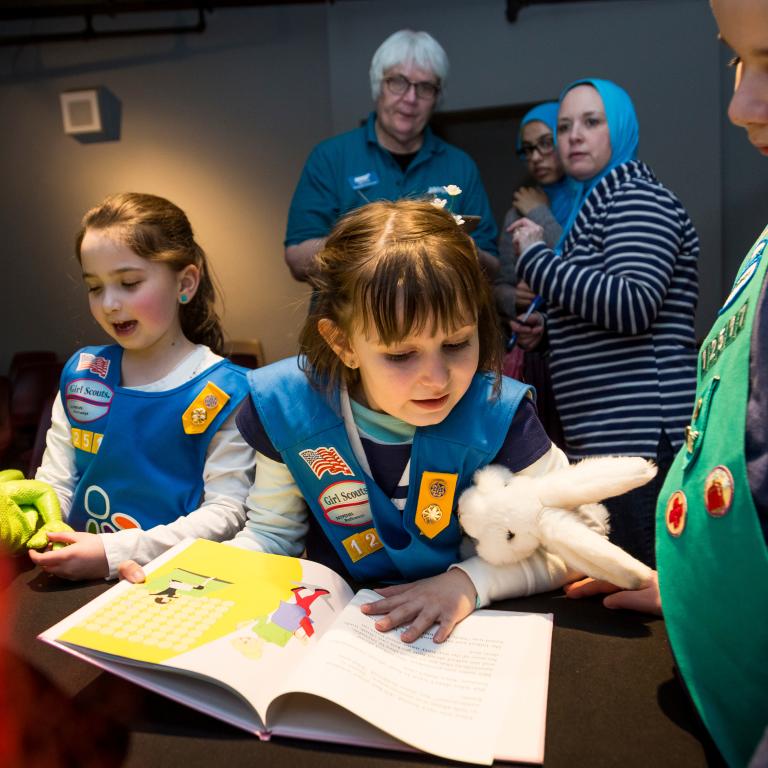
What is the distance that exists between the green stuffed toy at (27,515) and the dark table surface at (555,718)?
29 centimetres

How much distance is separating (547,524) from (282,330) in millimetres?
3751

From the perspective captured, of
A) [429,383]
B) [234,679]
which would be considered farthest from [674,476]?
[234,679]

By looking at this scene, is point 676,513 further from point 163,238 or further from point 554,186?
point 554,186

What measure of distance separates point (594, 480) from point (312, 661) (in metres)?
0.42

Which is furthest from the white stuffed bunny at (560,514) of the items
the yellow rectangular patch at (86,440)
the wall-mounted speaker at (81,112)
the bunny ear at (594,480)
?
the wall-mounted speaker at (81,112)

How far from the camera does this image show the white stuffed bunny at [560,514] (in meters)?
0.89

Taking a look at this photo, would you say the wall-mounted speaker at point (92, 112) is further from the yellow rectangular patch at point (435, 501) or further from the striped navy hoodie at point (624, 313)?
the yellow rectangular patch at point (435, 501)

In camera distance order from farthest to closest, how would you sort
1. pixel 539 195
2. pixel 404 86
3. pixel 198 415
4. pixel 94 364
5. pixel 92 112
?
pixel 92 112, pixel 539 195, pixel 404 86, pixel 94 364, pixel 198 415

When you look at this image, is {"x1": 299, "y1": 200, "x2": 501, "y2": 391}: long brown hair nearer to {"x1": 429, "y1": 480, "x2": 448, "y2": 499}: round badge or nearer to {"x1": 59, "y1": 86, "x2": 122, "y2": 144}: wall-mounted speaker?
{"x1": 429, "y1": 480, "x2": 448, "y2": 499}: round badge

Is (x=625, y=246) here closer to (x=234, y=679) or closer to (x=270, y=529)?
(x=270, y=529)

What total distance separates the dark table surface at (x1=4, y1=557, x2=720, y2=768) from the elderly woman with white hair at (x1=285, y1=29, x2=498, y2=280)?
5.08ft

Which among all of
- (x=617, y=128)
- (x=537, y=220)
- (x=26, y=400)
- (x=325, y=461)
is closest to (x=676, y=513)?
(x=325, y=461)

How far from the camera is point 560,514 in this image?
3.09ft

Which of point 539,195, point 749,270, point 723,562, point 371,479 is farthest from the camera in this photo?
point 539,195
